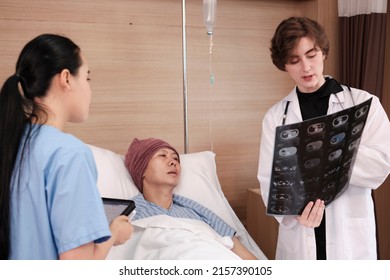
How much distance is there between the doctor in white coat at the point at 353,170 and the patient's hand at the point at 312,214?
18 mm

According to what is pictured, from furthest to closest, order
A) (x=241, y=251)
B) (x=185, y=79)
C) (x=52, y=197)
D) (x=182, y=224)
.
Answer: (x=185, y=79) < (x=241, y=251) < (x=182, y=224) < (x=52, y=197)

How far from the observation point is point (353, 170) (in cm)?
169

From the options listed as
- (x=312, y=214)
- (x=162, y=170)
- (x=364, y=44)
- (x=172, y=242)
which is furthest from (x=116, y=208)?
(x=364, y=44)

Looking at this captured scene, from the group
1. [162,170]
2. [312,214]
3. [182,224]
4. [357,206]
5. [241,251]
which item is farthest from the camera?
[162,170]

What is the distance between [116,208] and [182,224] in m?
0.52

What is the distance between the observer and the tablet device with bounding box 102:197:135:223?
53.9 inches

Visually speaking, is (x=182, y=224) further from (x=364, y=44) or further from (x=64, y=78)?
(x=364, y=44)

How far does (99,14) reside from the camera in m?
2.57

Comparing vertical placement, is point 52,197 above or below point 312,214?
above

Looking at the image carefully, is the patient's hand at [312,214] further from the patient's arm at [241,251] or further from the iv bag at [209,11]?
the iv bag at [209,11]

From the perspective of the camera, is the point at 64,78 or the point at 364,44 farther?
the point at 364,44

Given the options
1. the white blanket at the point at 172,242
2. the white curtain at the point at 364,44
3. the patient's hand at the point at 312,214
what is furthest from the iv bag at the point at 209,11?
the patient's hand at the point at 312,214

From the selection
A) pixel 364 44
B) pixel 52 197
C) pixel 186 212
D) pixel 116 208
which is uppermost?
pixel 364 44
